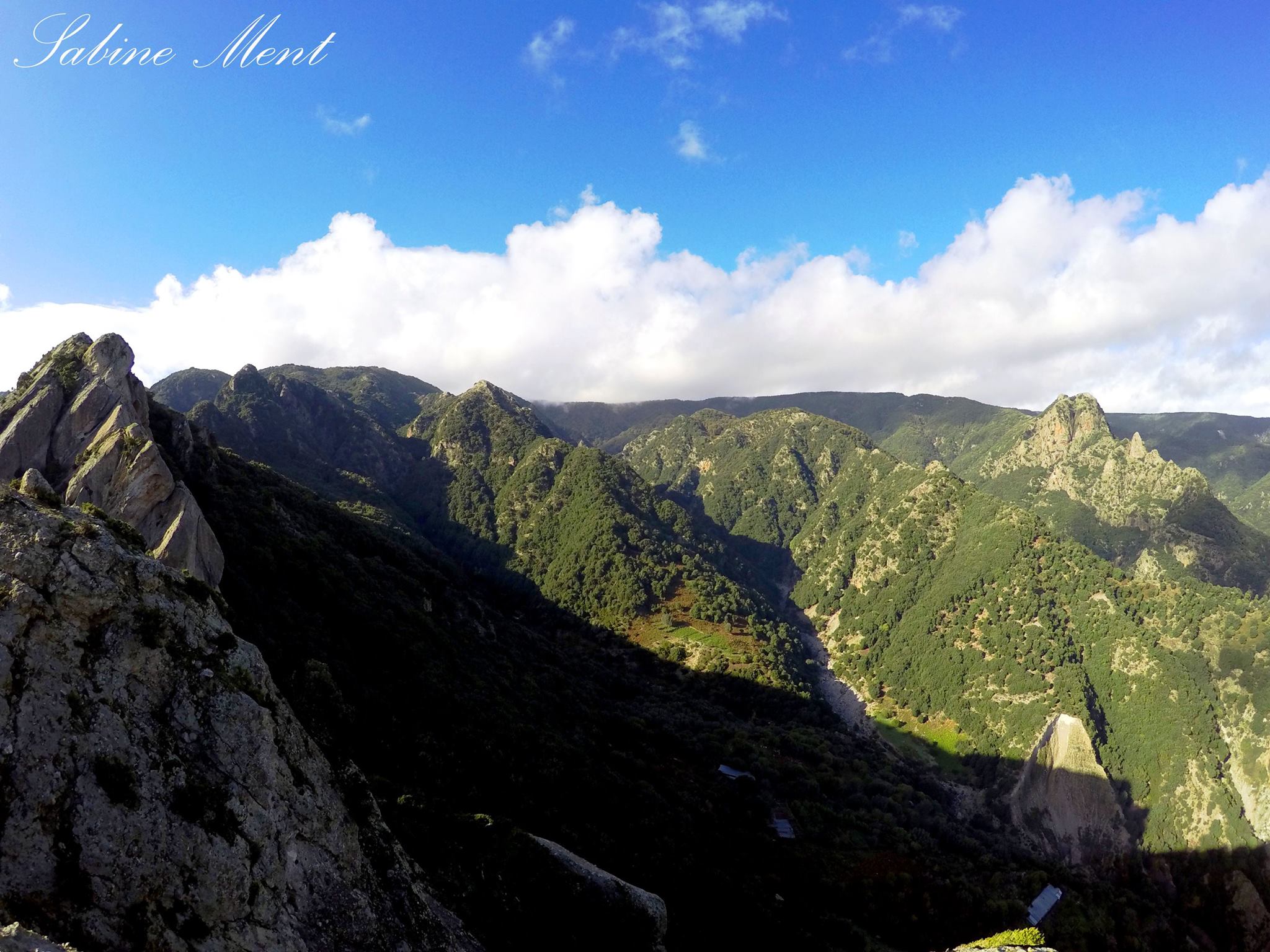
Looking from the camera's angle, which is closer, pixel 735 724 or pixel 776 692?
pixel 735 724

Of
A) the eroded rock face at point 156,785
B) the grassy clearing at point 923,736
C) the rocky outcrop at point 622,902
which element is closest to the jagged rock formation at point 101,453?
the eroded rock face at point 156,785

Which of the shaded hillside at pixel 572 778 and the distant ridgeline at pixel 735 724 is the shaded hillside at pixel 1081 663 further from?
the shaded hillside at pixel 572 778

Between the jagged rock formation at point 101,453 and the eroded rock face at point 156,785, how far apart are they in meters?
24.4

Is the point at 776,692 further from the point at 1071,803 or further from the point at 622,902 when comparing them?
the point at 622,902

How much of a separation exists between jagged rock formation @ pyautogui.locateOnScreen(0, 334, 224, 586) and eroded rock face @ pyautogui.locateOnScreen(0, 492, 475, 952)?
24.4 metres

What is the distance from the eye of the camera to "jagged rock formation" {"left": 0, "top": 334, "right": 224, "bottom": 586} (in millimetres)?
37625

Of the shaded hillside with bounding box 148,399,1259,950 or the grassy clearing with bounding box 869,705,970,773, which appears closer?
the shaded hillside with bounding box 148,399,1259,950

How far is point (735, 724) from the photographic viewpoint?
98.9 metres

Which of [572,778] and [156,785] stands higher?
[156,785]

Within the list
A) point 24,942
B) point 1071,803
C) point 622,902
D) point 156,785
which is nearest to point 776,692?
point 1071,803

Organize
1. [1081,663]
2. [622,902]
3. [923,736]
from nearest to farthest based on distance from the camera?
1. [622,902]
2. [923,736]
3. [1081,663]

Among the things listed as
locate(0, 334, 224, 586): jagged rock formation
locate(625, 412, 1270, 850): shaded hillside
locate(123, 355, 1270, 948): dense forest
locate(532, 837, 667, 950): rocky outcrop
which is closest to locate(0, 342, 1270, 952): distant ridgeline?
locate(532, 837, 667, 950): rocky outcrop

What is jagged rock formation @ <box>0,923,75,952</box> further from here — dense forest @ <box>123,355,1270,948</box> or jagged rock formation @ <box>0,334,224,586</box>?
jagged rock formation @ <box>0,334,224,586</box>

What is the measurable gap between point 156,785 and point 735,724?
98.5 metres
